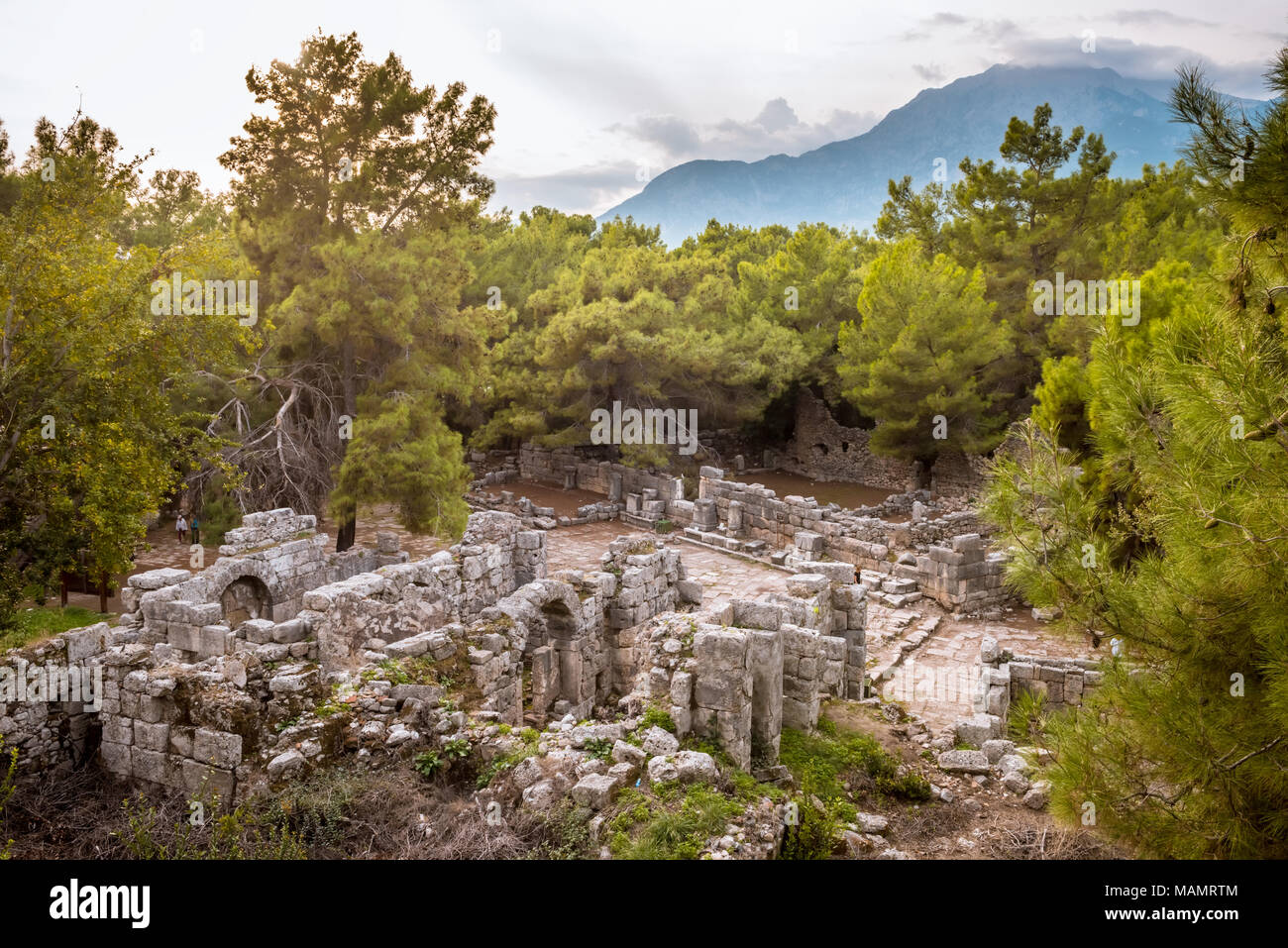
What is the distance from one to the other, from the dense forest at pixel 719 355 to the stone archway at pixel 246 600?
1.69m

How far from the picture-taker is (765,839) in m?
6.18

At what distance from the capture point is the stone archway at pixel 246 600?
43.2 feet

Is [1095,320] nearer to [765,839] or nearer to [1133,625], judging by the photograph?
[1133,625]

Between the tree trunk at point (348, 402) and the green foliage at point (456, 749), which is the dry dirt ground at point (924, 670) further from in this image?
the green foliage at point (456, 749)

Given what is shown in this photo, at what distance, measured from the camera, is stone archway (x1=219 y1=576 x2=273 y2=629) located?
13.2m

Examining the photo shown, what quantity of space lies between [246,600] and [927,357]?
63.0 feet

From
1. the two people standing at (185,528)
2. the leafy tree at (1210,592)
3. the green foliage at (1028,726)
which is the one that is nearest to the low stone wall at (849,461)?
the green foliage at (1028,726)

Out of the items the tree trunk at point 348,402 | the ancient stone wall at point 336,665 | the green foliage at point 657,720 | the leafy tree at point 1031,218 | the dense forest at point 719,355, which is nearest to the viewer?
the dense forest at point 719,355

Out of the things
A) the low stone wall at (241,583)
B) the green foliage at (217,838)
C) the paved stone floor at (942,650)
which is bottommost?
the paved stone floor at (942,650)

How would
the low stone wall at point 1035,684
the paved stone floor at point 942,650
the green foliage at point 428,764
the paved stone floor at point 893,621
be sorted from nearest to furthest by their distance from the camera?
the green foliage at point 428,764, the low stone wall at point 1035,684, the paved stone floor at point 942,650, the paved stone floor at point 893,621

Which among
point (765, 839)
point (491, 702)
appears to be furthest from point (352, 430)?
point (765, 839)

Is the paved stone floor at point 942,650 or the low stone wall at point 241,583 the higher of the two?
the low stone wall at point 241,583

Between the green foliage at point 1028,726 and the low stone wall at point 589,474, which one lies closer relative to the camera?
the green foliage at point 1028,726
